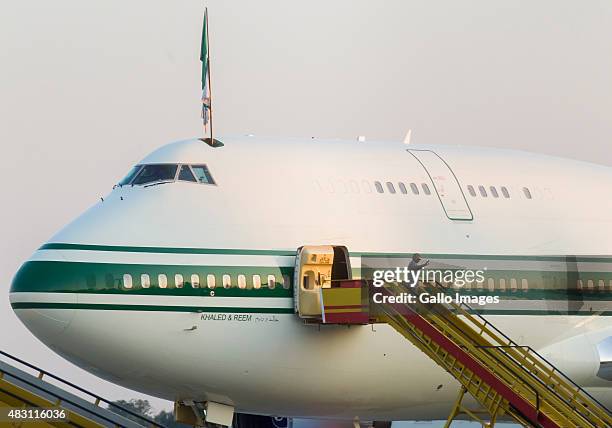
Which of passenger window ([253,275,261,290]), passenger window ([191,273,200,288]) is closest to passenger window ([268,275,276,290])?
passenger window ([253,275,261,290])

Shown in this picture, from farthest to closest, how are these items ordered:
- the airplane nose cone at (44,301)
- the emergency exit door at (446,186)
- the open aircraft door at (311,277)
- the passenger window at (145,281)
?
the emergency exit door at (446,186) → the open aircraft door at (311,277) → the passenger window at (145,281) → the airplane nose cone at (44,301)

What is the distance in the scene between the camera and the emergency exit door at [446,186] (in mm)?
25656

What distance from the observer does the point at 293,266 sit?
2338cm

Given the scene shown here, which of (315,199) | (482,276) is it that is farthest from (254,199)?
(482,276)

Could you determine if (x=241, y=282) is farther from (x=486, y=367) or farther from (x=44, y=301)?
(x=486, y=367)

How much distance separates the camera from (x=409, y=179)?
25609 mm

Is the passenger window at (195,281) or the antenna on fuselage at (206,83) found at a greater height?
the antenna on fuselage at (206,83)

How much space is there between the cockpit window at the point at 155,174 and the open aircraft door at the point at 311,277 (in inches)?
105

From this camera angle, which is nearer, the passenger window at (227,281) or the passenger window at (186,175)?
the passenger window at (227,281)

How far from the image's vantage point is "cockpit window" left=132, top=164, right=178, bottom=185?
24.1m

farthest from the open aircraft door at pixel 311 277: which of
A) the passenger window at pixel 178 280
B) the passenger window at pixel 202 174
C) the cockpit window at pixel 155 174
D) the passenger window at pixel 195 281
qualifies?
the cockpit window at pixel 155 174

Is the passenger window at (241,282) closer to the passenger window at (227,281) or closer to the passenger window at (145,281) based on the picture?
the passenger window at (227,281)

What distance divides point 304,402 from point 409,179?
4.49m

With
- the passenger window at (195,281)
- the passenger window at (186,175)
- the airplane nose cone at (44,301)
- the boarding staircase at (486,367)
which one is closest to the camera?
the boarding staircase at (486,367)
